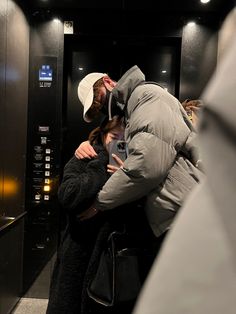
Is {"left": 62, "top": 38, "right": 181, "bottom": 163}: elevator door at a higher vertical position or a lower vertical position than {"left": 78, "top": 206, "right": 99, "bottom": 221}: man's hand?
higher

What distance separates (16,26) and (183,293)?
2.68m

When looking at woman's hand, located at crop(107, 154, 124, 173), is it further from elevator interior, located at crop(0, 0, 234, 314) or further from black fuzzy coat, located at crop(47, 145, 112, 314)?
elevator interior, located at crop(0, 0, 234, 314)

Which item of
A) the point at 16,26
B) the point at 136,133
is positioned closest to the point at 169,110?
the point at 136,133

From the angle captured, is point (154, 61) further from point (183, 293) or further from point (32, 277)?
point (183, 293)

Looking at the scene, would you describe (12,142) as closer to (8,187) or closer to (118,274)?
(8,187)

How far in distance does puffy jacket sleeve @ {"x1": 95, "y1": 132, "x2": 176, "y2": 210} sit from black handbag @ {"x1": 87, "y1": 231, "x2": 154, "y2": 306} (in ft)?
0.66

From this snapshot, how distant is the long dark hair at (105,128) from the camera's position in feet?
5.47

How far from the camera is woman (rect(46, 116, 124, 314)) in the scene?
1543mm

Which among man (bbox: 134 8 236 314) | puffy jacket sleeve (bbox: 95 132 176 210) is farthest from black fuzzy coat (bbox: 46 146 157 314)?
man (bbox: 134 8 236 314)

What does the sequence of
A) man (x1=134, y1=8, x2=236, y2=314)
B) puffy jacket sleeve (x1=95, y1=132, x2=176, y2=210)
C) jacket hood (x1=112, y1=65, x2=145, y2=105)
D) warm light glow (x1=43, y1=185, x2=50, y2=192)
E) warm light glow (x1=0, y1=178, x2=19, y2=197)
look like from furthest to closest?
warm light glow (x1=43, y1=185, x2=50, y2=192) < warm light glow (x1=0, y1=178, x2=19, y2=197) < jacket hood (x1=112, y1=65, x2=145, y2=105) < puffy jacket sleeve (x1=95, y1=132, x2=176, y2=210) < man (x1=134, y1=8, x2=236, y2=314)

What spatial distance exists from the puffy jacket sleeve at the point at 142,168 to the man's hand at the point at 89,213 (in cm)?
17

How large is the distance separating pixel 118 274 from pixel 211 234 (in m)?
1.14

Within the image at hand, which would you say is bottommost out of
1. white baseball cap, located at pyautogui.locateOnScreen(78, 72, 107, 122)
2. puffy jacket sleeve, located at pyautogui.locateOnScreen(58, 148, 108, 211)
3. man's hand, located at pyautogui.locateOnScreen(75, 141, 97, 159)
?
puffy jacket sleeve, located at pyautogui.locateOnScreen(58, 148, 108, 211)

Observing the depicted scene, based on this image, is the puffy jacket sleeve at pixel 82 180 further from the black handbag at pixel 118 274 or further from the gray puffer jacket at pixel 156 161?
the black handbag at pixel 118 274
